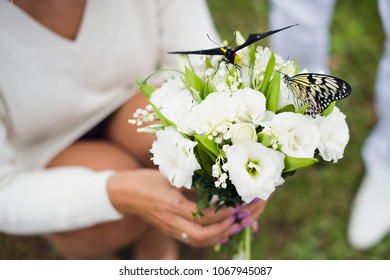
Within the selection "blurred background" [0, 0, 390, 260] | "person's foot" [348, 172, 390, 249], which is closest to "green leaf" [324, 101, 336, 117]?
"blurred background" [0, 0, 390, 260]

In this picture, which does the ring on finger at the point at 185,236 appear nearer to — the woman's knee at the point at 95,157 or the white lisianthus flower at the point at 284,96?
the woman's knee at the point at 95,157

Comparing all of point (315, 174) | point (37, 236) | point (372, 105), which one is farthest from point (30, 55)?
point (372, 105)

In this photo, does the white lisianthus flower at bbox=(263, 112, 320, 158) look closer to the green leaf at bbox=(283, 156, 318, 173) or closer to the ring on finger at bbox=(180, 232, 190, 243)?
the green leaf at bbox=(283, 156, 318, 173)

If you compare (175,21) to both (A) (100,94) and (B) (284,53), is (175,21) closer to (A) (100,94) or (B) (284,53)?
(A) (100,94)

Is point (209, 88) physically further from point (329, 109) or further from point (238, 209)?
point (238, 209)

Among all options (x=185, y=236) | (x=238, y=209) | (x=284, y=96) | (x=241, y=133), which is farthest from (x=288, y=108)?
(x=185, y=236)

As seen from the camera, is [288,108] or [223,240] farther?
[223,240]
